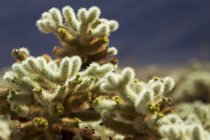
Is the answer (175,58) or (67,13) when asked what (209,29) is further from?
(67,13)

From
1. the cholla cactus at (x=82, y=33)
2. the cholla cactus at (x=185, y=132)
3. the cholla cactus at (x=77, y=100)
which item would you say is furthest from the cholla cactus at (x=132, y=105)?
the cholla cactus at (x=82, y=33)

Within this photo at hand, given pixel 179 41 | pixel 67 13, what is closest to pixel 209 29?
pixel 179 41

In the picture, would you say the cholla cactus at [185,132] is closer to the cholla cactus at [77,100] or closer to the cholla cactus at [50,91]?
the cholla cactus at [77,100]

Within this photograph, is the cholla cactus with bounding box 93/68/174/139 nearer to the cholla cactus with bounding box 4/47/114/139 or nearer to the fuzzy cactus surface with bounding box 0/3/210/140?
the fuzzy cactus surface with bounding box 0/3/210/140

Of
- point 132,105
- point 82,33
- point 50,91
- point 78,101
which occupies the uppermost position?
point 82,33

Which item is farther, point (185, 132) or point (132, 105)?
point (132, 105)

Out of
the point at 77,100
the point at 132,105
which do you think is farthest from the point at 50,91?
the point at 132,105

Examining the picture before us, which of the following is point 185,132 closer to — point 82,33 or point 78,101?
point 78,101

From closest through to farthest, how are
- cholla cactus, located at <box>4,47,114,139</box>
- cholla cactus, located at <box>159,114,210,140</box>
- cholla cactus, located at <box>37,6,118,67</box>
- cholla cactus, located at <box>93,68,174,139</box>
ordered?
cholla cactus, located at <box>159,114,210,140</box> < cholla cactus, located at <box>93,68,174,139</box> < cholla cactus, located at <box>4,47,114,139</box> < cholla cactus, located at <box>37,6,118,67</box>

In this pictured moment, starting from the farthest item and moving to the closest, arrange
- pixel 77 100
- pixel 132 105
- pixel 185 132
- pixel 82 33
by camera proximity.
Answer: pixel 82 33, pixel 77 100, pixel 132 105, pixel 185 132

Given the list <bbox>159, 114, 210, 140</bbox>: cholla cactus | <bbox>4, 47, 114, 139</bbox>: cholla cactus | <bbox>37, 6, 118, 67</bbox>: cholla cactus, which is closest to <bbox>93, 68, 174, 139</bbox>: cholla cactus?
<bbox>4, 47, 114, 139</bbox>: cholla cactus
